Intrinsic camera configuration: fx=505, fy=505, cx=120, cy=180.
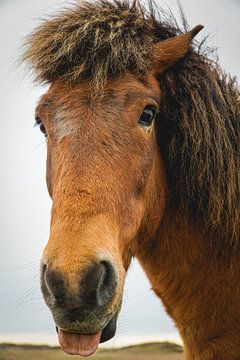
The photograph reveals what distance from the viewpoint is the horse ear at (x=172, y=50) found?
11.1 ft

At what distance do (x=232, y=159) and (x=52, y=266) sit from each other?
165 cm

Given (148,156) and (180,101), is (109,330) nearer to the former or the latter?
(148,156)

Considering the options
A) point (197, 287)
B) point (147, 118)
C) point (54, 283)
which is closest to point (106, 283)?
point (54, 283)

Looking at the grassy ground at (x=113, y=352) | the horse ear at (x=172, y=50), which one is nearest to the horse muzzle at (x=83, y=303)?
the horse ear at (x=172, y=50)

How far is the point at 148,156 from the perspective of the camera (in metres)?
3.15

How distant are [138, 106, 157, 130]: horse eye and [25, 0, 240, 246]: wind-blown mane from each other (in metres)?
0.26

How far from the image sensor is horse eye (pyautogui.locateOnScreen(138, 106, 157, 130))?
3105 mm

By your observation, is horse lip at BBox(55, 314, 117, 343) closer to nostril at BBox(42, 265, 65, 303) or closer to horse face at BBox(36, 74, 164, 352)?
horse face at BBox(36, 74, 164, 352)

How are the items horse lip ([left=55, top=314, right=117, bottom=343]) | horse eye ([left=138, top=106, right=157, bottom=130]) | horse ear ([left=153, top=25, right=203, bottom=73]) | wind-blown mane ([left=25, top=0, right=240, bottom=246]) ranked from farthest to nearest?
1. horse ear ([left=153, top=25, right=203, bottom=73])
2. wind-blown mane ([left=25, top=0, right=240, bottom=246])
3. horse eye ([left=138, top=106, right=157, bottom=130])
4. horse lip ([left=55, top=314, right=117, bottom=343])

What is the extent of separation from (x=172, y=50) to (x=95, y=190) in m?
1.28

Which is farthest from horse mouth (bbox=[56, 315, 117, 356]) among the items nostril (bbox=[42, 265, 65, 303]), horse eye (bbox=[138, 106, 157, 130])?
horse eye (bbox=[138, 106, 157, 130])

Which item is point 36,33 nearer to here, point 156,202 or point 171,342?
point 156,202

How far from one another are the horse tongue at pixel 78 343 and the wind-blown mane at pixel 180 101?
1.34 m

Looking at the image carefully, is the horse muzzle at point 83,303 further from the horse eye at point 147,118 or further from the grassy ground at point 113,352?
the grassy ground at point 113,352
